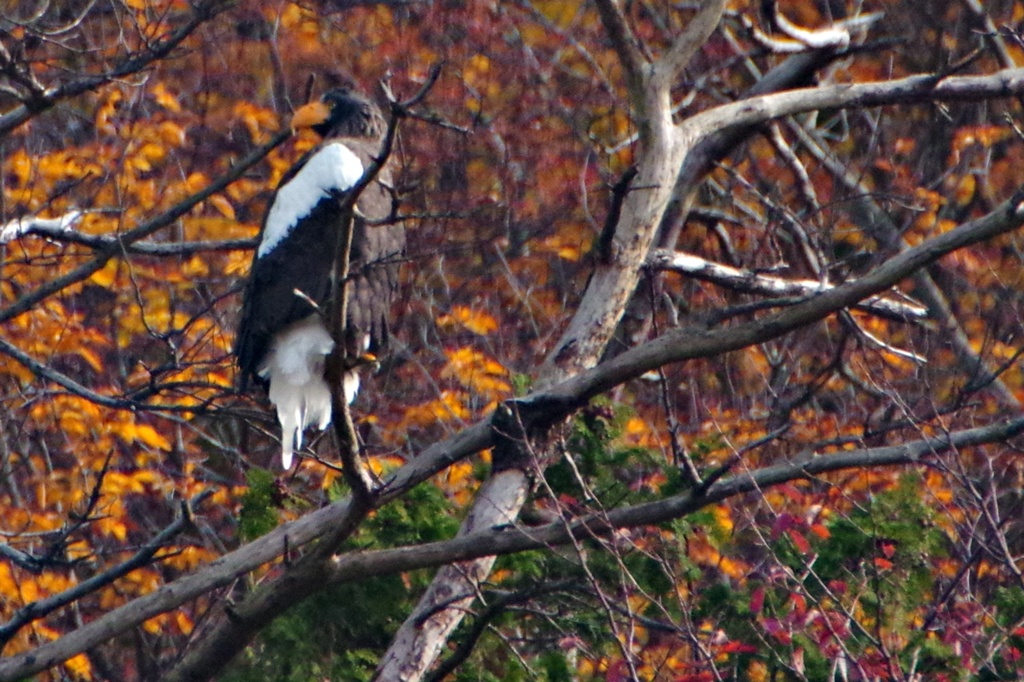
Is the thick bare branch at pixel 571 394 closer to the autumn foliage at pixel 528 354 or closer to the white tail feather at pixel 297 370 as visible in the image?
the autumn foliage at pixel 528 354

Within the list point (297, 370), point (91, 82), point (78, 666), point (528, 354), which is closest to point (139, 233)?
point (91, 82)

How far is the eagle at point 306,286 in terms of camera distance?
5.09m

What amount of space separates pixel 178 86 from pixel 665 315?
12.7 feet

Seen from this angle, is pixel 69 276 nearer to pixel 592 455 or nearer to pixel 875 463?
pixel 592 455

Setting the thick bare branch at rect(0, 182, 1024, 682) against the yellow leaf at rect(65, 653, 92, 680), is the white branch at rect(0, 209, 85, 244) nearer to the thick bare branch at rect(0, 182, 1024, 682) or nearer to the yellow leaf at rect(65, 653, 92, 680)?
the thick bare branch at rect(0, 182, 1024, 682)

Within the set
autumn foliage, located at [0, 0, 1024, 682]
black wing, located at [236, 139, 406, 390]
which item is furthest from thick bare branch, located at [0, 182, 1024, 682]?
black wing, located at [236, 139, 406, 390]

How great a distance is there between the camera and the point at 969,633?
3.66 m

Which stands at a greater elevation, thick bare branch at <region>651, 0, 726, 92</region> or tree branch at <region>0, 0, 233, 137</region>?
tree branch at <region>0, 0, 233, 137</region>

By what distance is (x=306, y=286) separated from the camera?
514cm

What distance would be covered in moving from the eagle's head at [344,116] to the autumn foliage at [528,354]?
0.93ft

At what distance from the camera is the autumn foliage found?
383 centimetres

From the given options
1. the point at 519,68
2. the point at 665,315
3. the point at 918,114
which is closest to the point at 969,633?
the point at 665,315

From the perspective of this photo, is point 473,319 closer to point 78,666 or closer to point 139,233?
point 78,666

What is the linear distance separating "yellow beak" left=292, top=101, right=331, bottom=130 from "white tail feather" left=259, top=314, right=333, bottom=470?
0.87 metres
